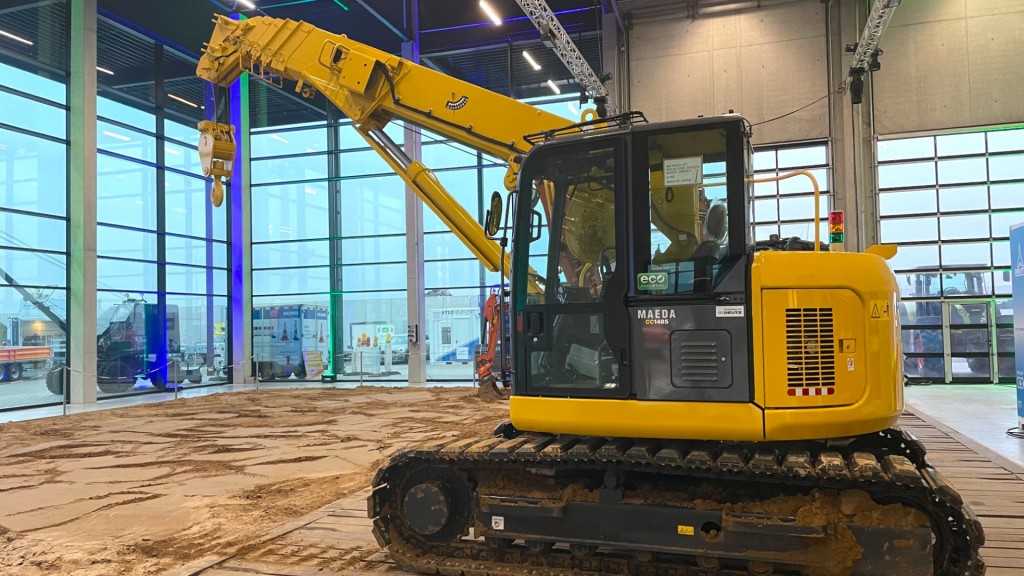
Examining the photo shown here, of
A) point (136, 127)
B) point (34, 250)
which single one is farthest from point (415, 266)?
point (34, 250)

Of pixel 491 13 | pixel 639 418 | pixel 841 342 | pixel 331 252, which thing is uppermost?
pixel 491 13

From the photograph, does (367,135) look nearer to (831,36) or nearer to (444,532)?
(444,532)

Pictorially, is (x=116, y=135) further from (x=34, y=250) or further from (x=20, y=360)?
(x=20, y=360)

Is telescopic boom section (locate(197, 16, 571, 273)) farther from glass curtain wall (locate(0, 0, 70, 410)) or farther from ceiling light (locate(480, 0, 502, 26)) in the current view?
ceiling light (locate(480, 0, 502, 26))

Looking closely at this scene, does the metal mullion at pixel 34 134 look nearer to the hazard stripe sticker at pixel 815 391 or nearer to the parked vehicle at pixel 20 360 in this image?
the parked vehicle at pixel 20 360

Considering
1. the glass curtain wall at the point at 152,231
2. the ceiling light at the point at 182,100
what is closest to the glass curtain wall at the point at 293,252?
the glass curtain wall at the point at 152,231

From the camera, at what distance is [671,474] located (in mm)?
4262

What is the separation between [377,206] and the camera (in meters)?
22.2

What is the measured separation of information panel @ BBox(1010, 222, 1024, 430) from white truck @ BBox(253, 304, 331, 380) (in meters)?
18.5

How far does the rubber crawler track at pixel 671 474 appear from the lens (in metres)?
3.68

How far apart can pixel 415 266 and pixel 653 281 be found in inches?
672

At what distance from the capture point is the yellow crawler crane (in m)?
3.84

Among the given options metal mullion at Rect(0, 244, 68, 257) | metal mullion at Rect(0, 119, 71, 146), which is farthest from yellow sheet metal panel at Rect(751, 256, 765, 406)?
metal mullion at Rect(0, 119, 71, 146)

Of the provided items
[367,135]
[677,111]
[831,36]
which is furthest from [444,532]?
[831,36]
